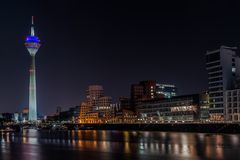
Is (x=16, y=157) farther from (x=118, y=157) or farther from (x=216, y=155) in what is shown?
(x=216, y=155)

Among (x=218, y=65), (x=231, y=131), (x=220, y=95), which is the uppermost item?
(x=218, y=65)

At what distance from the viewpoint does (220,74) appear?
182 metres

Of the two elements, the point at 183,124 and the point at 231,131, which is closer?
the point at 231,131

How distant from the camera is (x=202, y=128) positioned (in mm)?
165125

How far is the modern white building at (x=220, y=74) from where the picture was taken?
18038cm

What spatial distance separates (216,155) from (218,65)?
413 feet

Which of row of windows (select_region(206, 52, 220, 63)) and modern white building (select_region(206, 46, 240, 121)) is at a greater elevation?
row of windows (select_region(206, 52, 220, 63))

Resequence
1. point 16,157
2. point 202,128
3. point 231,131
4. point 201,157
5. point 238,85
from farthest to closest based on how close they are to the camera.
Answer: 1. point 238,85
2. point 202,128
3. point 231,131
4. point 16,157
5. point 201,157

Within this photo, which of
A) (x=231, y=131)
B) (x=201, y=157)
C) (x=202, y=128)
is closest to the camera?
(x=201, y=157)

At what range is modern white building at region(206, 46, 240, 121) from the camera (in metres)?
180

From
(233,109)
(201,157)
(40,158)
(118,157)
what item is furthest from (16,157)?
(233,109)

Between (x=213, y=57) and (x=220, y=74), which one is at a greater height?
(x=213, y=57)

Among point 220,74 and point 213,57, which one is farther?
point 213,57

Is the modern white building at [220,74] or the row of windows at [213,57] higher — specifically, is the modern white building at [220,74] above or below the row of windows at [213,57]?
below
